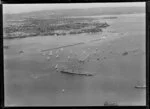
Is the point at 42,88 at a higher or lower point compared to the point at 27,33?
lower

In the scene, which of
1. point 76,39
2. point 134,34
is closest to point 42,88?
point 76,39

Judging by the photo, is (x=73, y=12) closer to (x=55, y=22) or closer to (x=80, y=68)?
(x=55, y=22)

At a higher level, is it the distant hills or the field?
the distant hills

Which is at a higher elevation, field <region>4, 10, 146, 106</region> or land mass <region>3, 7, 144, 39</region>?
land mass <region>3, 7, 144, 39</region>

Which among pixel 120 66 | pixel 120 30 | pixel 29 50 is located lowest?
pixel 120 66

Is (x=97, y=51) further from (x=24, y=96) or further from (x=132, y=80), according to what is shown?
(x=24, y=96)
